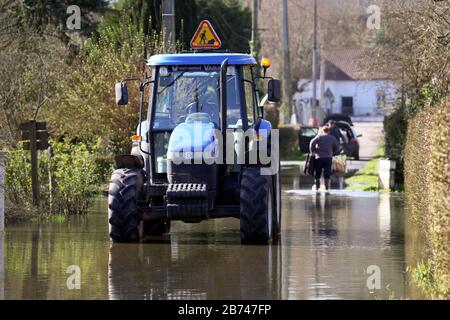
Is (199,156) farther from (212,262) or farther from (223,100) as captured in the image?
(212,262)

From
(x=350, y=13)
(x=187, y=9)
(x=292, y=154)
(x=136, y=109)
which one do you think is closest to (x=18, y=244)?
(x=136, y=109)

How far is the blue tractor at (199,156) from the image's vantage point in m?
15.6

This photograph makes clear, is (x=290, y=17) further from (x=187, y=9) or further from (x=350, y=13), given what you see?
(x=187, y=9)

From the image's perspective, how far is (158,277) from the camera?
1304 centimetres

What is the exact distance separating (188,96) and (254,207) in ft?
7.23

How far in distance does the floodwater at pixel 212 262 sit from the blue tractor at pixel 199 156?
47 centimetres

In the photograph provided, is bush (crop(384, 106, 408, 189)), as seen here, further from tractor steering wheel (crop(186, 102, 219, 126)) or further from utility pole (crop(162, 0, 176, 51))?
tractor steering wheel (crop(186, 102, 219, 126))

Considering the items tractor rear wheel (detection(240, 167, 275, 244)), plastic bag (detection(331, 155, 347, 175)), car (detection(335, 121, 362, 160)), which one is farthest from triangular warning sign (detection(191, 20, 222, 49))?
car (detection(335, 121, 362, 160))

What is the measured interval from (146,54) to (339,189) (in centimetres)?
580

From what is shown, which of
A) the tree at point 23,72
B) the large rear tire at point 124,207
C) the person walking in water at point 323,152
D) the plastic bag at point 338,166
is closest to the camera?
the large rear tire at point 124,207

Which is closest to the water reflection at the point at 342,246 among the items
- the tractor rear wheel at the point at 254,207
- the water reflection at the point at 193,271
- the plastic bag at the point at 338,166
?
the water reflection at the point at 193,271

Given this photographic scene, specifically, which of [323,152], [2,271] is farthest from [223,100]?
[323,152]

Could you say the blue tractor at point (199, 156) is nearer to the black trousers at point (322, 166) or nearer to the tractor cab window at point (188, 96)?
the tractor cab window at point (188, 96)

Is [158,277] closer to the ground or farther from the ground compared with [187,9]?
closer to the ground
